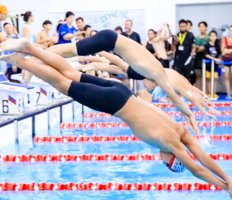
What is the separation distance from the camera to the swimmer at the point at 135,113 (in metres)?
4.88

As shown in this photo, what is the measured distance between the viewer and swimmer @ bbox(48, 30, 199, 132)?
18.0 ft

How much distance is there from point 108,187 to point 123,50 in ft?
5.48

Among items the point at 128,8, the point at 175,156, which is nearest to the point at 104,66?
the point at 175,156

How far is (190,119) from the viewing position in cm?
640

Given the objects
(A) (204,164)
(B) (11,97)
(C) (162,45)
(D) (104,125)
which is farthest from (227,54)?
(A) (204,164)

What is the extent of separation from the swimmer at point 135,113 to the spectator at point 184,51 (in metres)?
9.89

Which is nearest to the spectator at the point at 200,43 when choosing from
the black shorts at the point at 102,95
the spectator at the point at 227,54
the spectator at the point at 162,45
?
the spectator at the point at 227,54

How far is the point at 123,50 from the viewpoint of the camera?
5684 mm

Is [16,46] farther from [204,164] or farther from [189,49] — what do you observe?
[189,49]

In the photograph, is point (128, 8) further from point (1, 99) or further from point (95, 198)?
point (95, 198)

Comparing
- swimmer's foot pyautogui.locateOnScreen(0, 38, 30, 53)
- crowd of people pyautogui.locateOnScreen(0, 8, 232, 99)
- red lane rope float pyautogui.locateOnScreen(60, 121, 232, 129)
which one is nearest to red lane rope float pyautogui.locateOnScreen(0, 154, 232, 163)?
red lane rope float pyautogui.locateOnScreen(60, 121, 232, 129)

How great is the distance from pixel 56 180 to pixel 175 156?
92.8 inches

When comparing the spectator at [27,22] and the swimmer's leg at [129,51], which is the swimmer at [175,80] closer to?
the swimmer's leg at [129,51]

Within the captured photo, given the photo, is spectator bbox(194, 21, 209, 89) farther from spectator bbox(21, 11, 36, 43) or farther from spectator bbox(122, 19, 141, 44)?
spectator bbox(21, 11, 36, 43)
